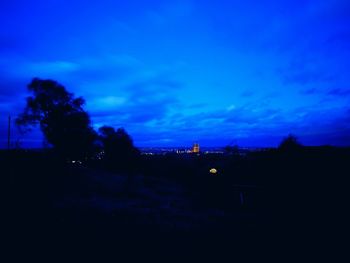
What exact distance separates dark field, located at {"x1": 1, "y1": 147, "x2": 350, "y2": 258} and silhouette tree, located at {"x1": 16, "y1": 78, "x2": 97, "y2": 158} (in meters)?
7.47

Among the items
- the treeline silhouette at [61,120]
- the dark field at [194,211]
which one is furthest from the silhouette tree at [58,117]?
the dark field at [194,211]

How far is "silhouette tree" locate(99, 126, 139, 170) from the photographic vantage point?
52.9m

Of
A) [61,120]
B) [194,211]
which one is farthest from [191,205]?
[61,120]

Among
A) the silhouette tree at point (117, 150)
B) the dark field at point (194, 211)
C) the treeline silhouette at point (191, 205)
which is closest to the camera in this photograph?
the dark field at point (194, 211)

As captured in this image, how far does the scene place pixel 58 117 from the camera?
34844 millimetres

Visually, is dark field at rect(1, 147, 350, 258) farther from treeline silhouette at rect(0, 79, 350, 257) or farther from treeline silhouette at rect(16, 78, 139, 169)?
treeline silhouette at rect(16, 78, 139, 169)

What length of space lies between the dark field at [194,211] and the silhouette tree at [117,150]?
24.2 m

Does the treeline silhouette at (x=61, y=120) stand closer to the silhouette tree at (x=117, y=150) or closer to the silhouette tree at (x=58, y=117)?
the silhouette tree at (x=58, y=117)

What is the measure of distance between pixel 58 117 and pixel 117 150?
64.8 ft

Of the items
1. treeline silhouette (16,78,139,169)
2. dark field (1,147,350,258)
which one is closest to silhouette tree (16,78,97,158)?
treeline silhouette (16,78,139,169)

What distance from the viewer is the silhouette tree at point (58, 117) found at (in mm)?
33312

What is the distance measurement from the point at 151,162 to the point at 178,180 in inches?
631

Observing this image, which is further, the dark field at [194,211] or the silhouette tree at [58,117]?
the silhouette tree at [58,117]

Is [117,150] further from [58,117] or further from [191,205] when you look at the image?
[191,205]
